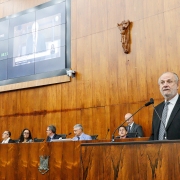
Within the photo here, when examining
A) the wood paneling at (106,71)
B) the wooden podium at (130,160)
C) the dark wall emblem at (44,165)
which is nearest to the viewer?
the wooden podium at (130,160)

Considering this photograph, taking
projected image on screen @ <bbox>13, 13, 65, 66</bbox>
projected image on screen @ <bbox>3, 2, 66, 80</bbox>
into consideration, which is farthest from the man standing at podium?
projected image on screen @ <bbox>13, 13, 65, 66</bbox>

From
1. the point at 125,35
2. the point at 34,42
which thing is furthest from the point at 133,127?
the point at 34,42

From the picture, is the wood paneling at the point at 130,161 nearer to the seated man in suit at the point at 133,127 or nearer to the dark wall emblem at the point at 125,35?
the seated man in suit at the point at 133,127

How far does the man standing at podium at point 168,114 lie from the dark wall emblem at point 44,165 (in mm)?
1497

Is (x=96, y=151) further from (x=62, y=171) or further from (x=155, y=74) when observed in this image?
(x=155, y=74)

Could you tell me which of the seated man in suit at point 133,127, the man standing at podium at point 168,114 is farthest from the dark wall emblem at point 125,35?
the man standing at podium at point 168,114

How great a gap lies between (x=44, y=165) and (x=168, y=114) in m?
1.73

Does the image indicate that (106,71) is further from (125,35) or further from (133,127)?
(133,127)

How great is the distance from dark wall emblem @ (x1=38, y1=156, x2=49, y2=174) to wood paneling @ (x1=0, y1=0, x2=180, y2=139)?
262 centimetres

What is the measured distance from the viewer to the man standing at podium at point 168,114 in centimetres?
216

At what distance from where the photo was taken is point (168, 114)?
7.54ft

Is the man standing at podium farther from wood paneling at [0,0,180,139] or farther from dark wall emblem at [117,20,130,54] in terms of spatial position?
dark wall emblem at [117,20,130,54]

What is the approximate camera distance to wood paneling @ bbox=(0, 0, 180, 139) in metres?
5.55

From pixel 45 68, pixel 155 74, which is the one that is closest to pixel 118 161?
pixel 155 74
